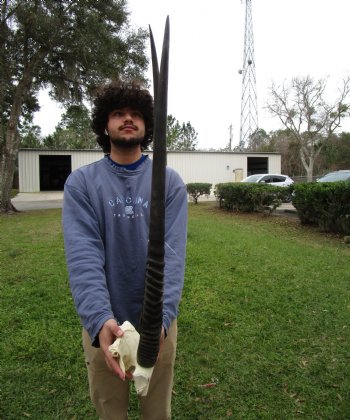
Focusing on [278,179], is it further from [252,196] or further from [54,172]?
[54,172]

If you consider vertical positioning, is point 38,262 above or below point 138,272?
below

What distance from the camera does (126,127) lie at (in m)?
1.62

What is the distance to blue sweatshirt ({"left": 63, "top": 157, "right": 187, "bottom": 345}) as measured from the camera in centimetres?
142

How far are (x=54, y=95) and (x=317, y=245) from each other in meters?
14.2

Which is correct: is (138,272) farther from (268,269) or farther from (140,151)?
(268,269)

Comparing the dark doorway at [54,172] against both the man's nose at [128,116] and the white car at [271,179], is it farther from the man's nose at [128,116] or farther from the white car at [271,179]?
the man's nose at [128,116]

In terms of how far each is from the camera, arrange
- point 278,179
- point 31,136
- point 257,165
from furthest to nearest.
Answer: point 31,136, point 257,165, point 278,179

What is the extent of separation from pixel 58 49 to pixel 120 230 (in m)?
15.5

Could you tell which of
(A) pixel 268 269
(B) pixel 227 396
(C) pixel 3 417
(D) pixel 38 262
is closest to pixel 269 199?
(A) pixel 268 269

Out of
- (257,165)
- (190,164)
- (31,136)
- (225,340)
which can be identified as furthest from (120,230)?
(31,136)

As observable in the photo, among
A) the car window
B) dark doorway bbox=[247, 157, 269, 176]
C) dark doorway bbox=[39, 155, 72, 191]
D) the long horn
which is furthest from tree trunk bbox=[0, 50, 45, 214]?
dark doorway bbox=[247, 157, 269, 176]

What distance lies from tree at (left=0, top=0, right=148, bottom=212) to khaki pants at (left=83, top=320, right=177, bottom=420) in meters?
13.1

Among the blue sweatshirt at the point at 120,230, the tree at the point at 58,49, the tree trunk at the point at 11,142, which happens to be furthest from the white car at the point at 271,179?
the blue sweatshirt at the point at 120,230

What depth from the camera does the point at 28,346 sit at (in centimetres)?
342
